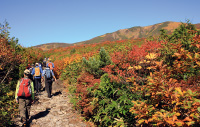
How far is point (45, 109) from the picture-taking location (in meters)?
6.94

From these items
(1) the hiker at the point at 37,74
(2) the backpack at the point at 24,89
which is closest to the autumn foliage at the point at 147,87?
(2) the backpack at the point at 24,89

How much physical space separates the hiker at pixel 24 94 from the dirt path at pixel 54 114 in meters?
0.78

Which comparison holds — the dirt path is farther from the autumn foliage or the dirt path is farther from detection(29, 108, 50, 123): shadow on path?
the autumn foliage

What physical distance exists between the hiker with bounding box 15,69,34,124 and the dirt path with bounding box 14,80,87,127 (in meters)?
0.78

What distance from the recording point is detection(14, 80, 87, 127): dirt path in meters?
5.61

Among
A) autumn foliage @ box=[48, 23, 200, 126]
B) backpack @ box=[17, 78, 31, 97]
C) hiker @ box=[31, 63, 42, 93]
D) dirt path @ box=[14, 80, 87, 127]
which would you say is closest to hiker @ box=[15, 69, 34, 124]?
backpack @ box=[17, 78, 31, 97]

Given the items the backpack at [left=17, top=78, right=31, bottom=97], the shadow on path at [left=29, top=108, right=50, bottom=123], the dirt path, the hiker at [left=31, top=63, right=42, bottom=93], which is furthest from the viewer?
the hiker at [left=31, top=63, right=42, bottom=93]

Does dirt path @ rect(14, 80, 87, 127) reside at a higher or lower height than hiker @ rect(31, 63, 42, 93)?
lower

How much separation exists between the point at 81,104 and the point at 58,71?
9282mm

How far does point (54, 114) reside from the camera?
254 inches

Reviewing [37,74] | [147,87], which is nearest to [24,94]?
[147,87]

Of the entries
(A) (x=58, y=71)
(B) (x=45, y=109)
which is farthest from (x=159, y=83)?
(A) (x=58, y=71)

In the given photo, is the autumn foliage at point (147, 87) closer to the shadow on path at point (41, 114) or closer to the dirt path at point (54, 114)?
the dirt path at point (54, 114)

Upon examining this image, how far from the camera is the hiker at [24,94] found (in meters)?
4.79
